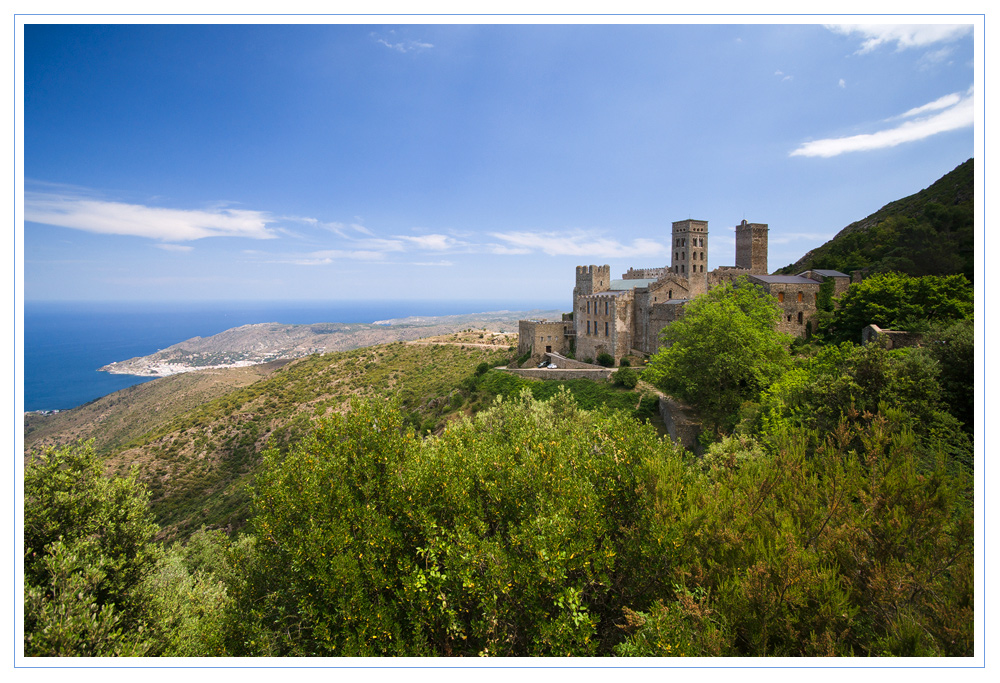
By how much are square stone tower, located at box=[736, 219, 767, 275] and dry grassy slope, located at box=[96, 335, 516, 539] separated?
1431 inches

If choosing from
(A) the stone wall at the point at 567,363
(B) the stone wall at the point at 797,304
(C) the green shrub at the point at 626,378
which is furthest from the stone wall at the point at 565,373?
(B) the stone wall at the point at 797,304

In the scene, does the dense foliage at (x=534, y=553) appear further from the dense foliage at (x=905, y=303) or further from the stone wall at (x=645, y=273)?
the stone wall at (x=645, y=273)

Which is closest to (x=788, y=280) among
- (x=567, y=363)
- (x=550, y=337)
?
(x=567, y=363)

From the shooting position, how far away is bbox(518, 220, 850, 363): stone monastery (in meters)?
40.1

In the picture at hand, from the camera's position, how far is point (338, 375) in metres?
61.9

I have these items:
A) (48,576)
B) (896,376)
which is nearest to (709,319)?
(896,376)

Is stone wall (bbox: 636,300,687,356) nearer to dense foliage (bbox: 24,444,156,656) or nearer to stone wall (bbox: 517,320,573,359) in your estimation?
stone wall (bbox: 517,320,573,359)

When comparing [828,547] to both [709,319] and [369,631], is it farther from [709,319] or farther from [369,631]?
[709,319]

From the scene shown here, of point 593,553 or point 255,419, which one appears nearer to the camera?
point 593,553

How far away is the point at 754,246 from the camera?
5725 centimetres

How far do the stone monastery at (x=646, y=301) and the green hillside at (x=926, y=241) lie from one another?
6.83m

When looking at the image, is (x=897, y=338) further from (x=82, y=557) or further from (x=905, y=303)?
(x=82, y=557)

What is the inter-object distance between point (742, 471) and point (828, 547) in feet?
11.2

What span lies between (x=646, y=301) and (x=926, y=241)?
31026mm
